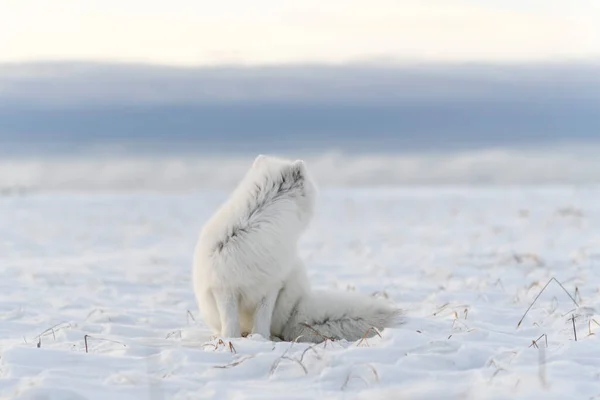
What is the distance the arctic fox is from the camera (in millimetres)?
5387

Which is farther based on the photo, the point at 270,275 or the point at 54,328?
the point at 54,328

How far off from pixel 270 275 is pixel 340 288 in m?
3.52

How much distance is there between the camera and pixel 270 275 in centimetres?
541

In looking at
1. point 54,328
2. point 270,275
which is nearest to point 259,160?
point 270,275

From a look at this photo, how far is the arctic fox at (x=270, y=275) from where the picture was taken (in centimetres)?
539

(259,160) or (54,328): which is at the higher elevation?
(259,160)

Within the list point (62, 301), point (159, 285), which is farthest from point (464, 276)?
point (62, 301)

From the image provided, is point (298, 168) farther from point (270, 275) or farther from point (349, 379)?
point (349, 379)

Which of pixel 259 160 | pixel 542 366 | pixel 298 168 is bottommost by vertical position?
pixel 542 366

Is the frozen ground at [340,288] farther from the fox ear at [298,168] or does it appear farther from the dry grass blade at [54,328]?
the fox ear at [298,168]

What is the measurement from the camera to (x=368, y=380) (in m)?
4.04

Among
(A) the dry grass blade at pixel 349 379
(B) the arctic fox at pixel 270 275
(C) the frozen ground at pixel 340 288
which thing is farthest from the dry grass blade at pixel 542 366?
(B) the arctic fox at pixel 270 275

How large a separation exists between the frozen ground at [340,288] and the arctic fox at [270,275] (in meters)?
0.34

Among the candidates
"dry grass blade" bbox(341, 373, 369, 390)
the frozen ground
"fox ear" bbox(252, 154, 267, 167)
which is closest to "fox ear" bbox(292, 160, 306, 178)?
"fox ear" bbox(252, 154, 267, 167)
